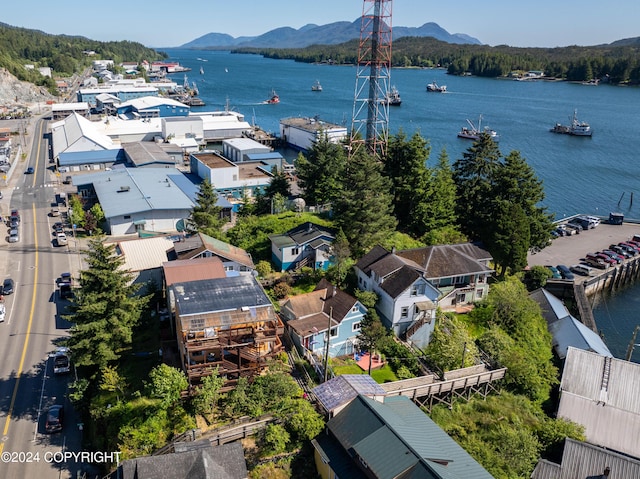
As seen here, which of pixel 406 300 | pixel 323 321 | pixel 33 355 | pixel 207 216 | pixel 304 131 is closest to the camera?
pixel 33 355

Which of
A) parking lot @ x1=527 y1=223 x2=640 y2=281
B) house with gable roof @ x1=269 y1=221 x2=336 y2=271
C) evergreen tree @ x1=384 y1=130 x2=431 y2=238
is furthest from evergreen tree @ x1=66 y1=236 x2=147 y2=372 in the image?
parking lot @ x1=527 y1=223 x2=640 y2=281

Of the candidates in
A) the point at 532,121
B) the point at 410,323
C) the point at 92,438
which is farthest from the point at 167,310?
the point at 532,121

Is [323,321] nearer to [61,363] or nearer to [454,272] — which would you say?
[454,272]

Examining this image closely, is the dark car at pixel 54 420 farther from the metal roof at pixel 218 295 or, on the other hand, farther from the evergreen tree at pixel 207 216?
the evergreen tree at pixel 207 216

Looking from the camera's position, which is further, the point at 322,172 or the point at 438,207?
the point at 322,172

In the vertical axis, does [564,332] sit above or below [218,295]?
below

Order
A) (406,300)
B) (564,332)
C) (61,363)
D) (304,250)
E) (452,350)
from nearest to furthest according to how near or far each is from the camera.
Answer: (61,363), (452,350), (406,300), (564,332), (304,250)

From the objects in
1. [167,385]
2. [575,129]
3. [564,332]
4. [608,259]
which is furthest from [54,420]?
[575,129]
